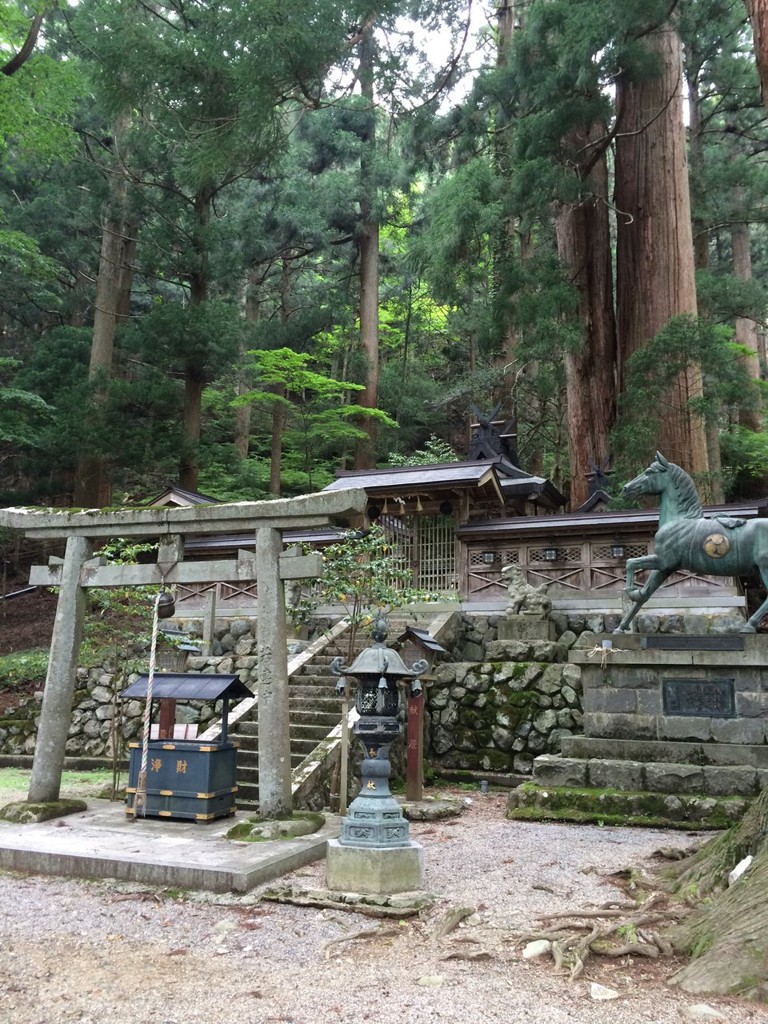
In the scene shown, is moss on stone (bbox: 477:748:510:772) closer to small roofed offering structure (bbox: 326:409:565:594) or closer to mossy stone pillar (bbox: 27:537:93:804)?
small roofed offering structure (bbox: 326:409:565:594)

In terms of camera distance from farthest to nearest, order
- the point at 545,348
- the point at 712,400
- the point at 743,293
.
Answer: the point at 743,293
the point at 545,348
the point at 712,400

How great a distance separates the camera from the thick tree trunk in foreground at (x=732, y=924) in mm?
3775

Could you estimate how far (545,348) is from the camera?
51.3ft

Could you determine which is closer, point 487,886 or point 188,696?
point 487,886

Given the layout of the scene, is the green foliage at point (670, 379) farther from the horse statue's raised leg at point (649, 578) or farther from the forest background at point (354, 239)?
the horse statue's raised leg at point (649, 578)

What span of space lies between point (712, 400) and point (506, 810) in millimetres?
9002

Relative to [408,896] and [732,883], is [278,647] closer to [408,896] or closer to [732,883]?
[408,896]

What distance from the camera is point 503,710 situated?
11.8 m

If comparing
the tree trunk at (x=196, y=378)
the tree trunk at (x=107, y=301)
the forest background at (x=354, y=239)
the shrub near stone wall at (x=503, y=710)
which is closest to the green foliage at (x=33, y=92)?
Result: the forest background at (x=354, y=239)

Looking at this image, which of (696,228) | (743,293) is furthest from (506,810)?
(696,228)

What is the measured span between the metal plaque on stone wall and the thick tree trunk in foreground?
3781 millimetres

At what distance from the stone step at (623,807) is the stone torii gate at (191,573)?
2947mm

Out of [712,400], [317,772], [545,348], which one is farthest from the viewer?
[545,348]

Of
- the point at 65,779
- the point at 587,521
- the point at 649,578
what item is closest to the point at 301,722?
the point at 65,779
